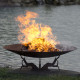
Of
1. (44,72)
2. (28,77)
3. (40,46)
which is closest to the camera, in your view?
(28,77)

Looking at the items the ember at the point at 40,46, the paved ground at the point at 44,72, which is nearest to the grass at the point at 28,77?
the paved ground at the point at 44,72

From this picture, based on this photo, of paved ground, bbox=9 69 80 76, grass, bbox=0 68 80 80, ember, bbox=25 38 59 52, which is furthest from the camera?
ember, bbox=25 38 59 52

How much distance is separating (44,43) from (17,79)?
171cm

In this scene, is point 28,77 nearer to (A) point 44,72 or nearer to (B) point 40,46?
(A) point 44,72

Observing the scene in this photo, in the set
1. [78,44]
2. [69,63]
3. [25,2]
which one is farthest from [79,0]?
[69,63]

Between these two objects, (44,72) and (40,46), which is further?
(40,46)

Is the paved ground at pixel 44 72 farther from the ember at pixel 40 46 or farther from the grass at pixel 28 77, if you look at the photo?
the ember at pixel 40 46

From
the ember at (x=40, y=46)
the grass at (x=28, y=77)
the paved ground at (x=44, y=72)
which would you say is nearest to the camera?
the grass at (x=28, y=77)

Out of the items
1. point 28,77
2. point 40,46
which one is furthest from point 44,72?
point 40,46

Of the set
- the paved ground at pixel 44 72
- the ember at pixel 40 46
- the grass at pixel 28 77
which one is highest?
the ember at pixel 40 46

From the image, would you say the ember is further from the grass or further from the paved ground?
the grass

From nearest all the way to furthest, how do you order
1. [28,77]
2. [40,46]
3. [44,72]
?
[28,77], [44,72], [40,46]

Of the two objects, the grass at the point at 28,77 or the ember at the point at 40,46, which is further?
the ember at the point at 40,46

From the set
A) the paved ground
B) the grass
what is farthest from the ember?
the grass
